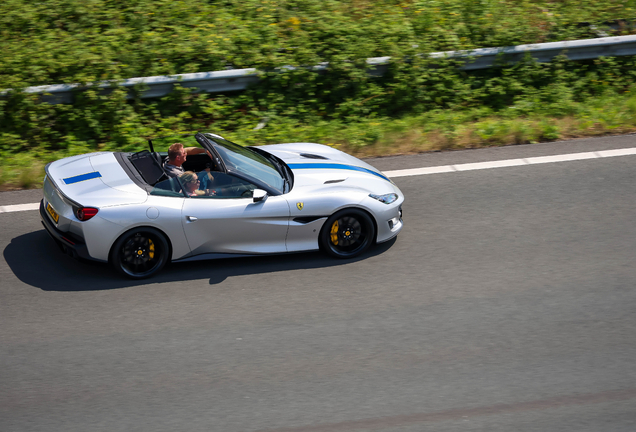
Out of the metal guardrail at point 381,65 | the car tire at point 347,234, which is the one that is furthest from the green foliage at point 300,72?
the car tire at point 347,234

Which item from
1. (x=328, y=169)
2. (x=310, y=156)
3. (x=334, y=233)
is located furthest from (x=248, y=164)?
(x=334, y=233)

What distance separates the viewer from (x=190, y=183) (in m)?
6.48

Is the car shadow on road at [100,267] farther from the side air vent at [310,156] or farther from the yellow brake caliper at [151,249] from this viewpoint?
the side air vent at [310,156]

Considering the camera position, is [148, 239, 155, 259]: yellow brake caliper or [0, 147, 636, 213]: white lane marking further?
[0, 147, 636, 213]: white lane marking

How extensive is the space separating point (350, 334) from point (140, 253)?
2195mm

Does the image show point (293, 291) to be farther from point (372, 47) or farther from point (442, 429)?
point (372, 47)

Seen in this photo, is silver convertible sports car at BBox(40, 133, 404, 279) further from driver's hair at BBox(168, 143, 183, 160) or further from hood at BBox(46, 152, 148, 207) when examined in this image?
driver's hair at BBox(168, 143, 183, 160)

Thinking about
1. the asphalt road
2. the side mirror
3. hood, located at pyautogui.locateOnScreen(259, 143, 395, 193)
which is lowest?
the asphalt road

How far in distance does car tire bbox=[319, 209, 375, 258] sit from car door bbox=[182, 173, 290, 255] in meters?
0.46

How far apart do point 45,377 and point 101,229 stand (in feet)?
4.85

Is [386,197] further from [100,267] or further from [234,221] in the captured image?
[100,267]

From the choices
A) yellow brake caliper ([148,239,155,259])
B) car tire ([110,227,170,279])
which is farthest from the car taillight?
yellow brake caliper ([148,239,155,259])

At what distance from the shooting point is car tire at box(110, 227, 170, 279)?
623 centimetres

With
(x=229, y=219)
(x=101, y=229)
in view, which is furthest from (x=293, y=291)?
(x=101, y=229)
